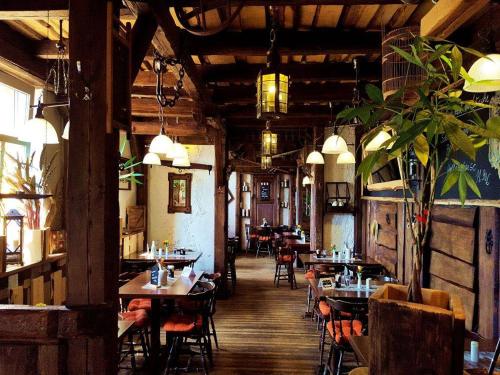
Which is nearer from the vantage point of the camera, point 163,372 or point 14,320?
point 14,320

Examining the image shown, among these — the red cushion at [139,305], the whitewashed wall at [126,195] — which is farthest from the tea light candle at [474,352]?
the whitewashed wall at [126,195]

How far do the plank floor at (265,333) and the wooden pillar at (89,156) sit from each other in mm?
2907

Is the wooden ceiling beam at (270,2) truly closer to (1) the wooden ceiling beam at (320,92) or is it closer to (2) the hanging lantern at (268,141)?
(1) the wooden ceiling beam at (320,92)

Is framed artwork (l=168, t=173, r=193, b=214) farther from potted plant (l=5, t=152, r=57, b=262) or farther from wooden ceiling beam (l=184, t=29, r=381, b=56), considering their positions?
wooden ceiling beam (l=184, t=29, r=381, b=56)

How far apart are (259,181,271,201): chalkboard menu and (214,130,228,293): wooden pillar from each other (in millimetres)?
7094

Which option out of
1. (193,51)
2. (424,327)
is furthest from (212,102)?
(424,327)

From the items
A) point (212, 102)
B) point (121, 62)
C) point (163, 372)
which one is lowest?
point (163, 372)

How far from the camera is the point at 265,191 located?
1491 cm

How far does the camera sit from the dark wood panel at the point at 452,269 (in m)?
3.46

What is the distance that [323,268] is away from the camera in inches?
226

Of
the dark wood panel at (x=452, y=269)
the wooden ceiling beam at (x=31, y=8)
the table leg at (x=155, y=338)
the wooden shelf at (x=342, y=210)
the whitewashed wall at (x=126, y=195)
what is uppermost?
the wooden ceiling beam at (x=31, y=8)

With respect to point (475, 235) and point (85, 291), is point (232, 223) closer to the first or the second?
point (475, 235)

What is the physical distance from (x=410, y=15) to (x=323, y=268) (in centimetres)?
348

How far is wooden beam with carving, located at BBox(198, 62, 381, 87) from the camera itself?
15.2ft
